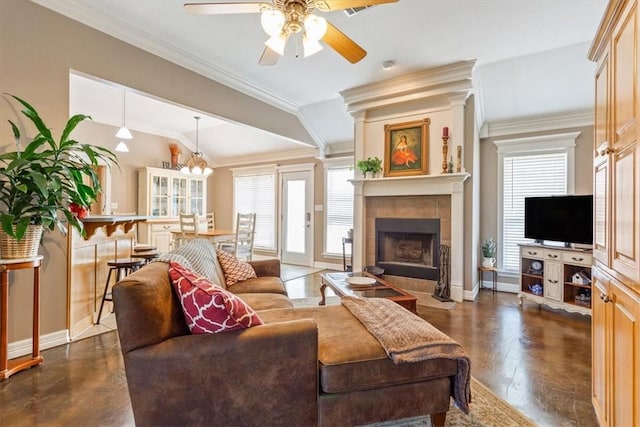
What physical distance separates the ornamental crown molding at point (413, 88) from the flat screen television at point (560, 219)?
1.69m

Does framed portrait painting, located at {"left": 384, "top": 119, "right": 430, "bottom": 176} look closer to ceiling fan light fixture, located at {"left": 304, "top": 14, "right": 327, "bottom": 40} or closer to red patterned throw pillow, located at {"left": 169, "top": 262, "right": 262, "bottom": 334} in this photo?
ceiling fan light fixture, located at {"left": 304, "top": 14, "right": 327, "bottom": 40}

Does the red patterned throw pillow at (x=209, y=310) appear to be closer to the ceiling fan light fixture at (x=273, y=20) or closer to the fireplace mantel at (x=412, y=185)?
the ceiling fan light fixture at (x=273, y=20)

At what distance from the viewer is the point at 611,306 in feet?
4.71

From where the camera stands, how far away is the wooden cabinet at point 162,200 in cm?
639

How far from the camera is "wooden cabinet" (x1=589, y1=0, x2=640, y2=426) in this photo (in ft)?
3.87

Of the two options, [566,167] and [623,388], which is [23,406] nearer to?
[623,388]

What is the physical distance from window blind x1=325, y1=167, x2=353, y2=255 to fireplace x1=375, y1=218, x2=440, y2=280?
1.52m

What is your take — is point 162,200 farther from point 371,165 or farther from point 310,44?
point 310,44

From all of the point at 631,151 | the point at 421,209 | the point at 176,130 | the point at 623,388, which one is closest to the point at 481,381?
the point at 623,388

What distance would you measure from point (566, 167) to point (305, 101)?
12.6 feet

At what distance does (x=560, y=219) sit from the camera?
142 inches

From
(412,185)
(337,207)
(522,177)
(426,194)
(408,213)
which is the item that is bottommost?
(408,213)

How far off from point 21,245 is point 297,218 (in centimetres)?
495

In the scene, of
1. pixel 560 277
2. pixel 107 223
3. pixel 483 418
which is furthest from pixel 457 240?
pixel 107 223
